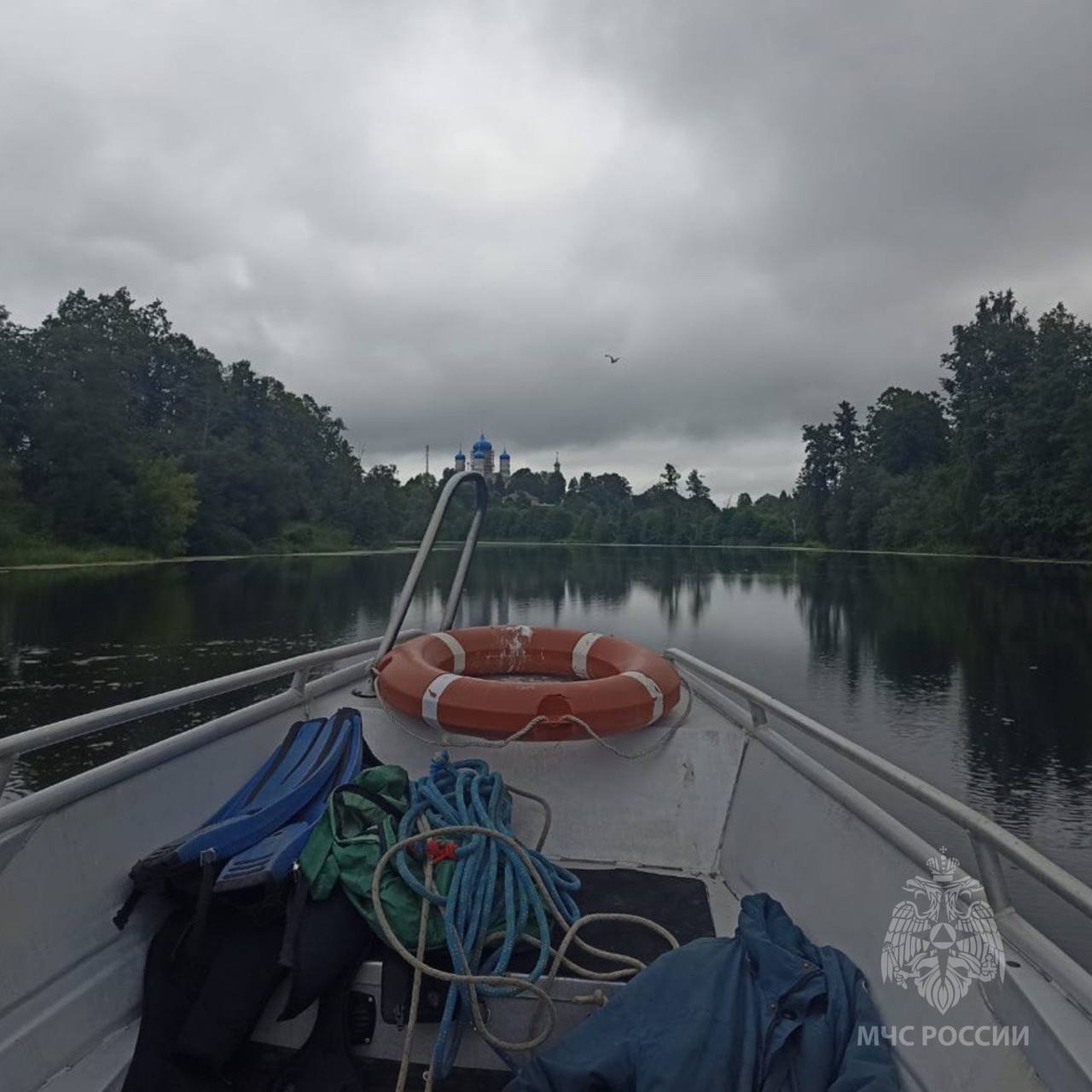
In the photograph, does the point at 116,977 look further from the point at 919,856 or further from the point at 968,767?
the point at 968,767

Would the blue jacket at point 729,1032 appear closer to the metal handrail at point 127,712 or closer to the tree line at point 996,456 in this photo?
the metal handrail at point 127,712

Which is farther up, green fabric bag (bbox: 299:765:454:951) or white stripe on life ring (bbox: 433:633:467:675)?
white stripe on life ring (bbox: 433:633:467:675)

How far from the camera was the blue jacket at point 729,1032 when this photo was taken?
3.75ft

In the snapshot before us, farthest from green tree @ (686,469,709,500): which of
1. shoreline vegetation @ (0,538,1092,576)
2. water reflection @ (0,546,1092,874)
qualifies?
water reflection @ (0,546,1092,874)

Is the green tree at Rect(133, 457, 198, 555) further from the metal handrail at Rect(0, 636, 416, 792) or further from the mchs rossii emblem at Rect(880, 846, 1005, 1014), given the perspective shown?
the mchs rossii emblem at Rect(880, 846, 1005, 1014)

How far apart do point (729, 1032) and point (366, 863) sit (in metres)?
0.75

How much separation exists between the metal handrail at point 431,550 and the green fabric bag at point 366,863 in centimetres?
84

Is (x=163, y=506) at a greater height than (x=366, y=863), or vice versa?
(x=163, y=506)

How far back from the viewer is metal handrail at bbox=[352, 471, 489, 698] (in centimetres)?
267

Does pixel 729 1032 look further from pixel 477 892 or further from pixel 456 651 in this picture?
pixel 456 651

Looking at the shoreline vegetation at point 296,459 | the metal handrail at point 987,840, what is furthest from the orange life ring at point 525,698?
the shoreline vegetation at point 296,459

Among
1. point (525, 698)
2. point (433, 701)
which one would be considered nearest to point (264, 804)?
point (433, 701)

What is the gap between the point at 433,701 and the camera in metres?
2.21

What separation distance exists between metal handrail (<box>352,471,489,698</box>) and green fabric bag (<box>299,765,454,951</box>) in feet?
2.77
